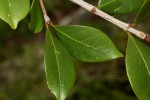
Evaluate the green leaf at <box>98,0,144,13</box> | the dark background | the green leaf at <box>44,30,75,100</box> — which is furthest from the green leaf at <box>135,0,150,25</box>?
the dark background

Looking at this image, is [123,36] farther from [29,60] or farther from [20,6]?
[20,6]

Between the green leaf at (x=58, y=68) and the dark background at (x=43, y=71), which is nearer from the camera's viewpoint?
the green leaf at (x=58, y=68)

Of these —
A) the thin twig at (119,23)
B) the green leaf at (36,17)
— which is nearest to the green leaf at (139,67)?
the thin twig at (119,23)

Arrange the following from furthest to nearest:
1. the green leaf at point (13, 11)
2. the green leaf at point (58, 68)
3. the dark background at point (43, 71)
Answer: the dark background at point (43, 71)
the green leaf at point (58, 68)
the green leaf at point (13, 11)

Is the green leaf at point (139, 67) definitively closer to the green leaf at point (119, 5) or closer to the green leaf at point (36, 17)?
the green leaf at point (119, 5)

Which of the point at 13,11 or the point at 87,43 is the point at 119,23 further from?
the point at 13,11

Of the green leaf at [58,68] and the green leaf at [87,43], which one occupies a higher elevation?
the green leaf at [87,43]

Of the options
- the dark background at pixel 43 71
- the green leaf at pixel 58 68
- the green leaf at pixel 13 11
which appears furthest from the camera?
the dark background at pixel 43 71
